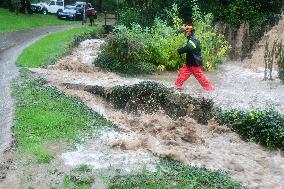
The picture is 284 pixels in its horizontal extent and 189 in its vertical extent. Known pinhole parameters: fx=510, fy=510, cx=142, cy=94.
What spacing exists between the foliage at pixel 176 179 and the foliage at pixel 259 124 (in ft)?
7.93

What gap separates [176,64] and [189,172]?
8.86 m

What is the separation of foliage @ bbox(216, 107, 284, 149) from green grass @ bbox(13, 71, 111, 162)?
287 cm

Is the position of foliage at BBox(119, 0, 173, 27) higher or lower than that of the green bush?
higher

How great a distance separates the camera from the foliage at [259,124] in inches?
421

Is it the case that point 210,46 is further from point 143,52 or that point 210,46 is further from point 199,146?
point 199,146

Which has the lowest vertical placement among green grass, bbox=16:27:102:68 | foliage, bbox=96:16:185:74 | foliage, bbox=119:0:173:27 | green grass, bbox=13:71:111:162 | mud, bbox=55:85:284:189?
mud, bbox=55:85:284:189

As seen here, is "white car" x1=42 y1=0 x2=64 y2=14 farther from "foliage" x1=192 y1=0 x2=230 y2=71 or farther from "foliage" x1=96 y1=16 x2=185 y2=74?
"foliage" x1=96 y1=16 x2=185 y2=74

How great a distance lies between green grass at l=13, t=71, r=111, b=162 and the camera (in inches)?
378

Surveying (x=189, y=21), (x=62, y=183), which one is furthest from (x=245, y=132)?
(x=189, y=21)

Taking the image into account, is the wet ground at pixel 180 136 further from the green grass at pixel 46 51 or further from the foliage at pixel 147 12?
the foliage at pixel 147 12

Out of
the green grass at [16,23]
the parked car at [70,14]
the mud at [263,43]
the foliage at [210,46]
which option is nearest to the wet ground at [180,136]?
the foliage at [210,46]

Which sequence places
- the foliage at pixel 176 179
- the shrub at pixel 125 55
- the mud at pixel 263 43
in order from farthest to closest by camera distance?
the mud at pixel 263 43 < the shrub at pixel 125 55 < the foliage at pixel 176 179

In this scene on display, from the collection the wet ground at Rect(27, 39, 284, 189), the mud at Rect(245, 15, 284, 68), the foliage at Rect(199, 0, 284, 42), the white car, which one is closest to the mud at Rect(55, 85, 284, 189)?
the wet ground at Rect(27, 39, 284, 189)

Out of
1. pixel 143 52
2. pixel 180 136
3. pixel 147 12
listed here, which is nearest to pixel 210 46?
pixel 143 52
